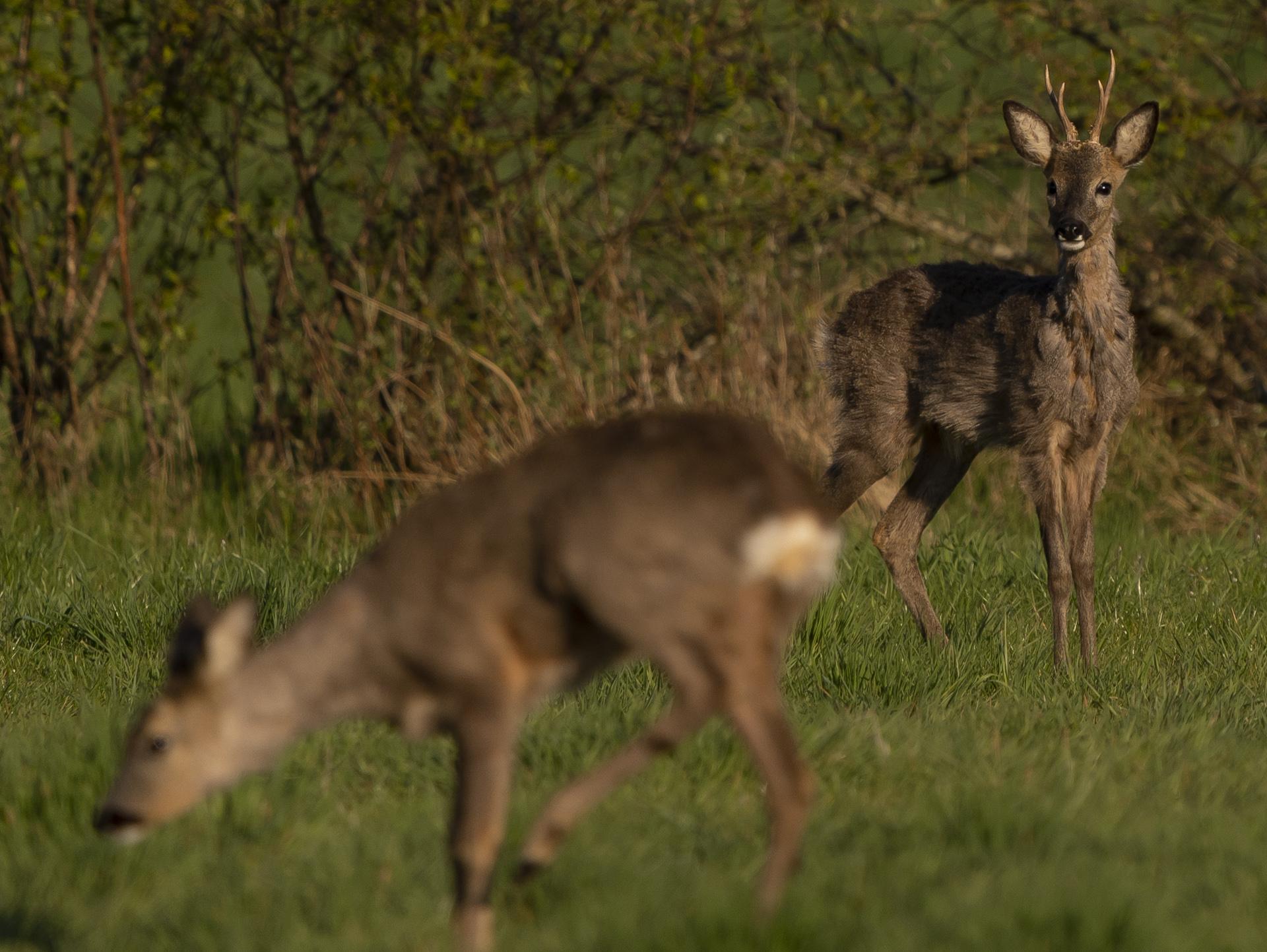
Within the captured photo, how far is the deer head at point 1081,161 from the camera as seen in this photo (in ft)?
21.2

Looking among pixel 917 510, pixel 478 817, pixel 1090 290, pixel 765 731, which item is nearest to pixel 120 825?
pixel 478 817

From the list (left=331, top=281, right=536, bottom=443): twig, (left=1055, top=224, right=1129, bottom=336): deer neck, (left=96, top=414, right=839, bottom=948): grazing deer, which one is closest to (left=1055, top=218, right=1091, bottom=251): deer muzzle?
Answer: (left=1055, top=224, right=1129, bottom=336): deer neck

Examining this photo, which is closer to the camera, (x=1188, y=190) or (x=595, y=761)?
(x=595, y=761)

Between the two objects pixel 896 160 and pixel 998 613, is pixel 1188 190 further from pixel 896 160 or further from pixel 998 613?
pixel 998 613

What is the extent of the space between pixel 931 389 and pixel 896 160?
2.42m

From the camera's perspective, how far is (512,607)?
3.11 meters

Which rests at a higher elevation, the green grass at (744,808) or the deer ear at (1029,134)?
the deer ear at (1029,134)

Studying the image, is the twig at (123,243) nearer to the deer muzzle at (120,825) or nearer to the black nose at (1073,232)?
the black nose at (1073,232)

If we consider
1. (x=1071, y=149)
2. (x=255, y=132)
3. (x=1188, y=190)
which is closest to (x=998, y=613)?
(x=1071, y=149)

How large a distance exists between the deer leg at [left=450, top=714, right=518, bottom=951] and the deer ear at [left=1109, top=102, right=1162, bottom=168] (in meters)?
4.75

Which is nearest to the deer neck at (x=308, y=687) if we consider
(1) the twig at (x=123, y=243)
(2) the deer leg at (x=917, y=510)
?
(2) the deer leg at (x=917, y=510)

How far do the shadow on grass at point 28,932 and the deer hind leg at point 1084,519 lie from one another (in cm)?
420

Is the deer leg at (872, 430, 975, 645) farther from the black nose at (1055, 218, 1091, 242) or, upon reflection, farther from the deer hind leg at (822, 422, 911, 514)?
the black nose at (1055, 218, 1091, 242)

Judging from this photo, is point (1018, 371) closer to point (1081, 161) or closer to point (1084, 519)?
point (1084, 519)
